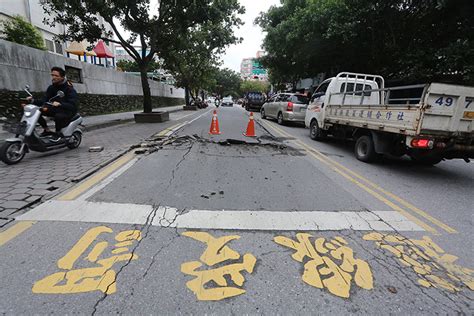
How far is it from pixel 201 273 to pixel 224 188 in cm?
206

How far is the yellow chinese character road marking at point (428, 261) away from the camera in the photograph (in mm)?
2229

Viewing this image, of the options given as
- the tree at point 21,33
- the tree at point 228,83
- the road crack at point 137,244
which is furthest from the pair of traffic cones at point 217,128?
the tree at point 228,83

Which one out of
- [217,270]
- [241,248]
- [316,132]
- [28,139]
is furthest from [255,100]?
[217,270]

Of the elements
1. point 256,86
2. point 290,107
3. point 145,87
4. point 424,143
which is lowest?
point 424,143

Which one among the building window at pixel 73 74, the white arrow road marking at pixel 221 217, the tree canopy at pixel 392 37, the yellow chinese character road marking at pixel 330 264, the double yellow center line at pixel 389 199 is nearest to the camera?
the yellow chinese character road marking at pixel 330 264

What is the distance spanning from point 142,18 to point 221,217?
13.2m

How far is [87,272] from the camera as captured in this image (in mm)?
2160

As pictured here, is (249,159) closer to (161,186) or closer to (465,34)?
(161,186)

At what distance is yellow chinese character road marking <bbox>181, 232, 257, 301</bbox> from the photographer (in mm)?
2004

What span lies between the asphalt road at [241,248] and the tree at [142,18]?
396 inches

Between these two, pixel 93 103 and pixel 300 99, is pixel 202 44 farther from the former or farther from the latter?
pixel 300 99

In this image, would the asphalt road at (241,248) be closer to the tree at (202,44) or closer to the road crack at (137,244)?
the road crack at (137,244)

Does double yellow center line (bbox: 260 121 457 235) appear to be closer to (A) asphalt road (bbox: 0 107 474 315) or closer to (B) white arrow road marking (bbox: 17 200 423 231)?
(A) asphalt road (bbox: 0 107 474 315)

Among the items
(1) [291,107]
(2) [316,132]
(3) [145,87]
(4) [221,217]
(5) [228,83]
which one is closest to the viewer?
(4) [221,217]
